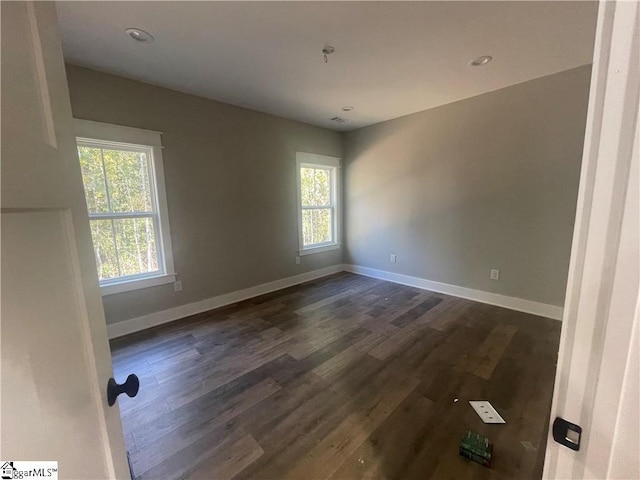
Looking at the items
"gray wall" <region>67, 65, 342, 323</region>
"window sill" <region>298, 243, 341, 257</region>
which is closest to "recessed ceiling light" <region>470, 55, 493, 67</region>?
"gray wall" <region>67, 65, 342, 323</region>

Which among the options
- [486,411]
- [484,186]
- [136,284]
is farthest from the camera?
[484,186]

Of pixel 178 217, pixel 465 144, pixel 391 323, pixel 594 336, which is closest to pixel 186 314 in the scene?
pixel 178 217

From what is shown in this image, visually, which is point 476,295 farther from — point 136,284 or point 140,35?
point 140,35

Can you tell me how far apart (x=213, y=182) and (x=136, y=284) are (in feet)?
4.67

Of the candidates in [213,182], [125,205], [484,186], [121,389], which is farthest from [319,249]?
[121,389]

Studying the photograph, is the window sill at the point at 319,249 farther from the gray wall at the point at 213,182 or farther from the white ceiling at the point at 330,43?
the white ceiling at the point at 330,43

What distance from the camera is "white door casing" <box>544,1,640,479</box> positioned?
385 mm

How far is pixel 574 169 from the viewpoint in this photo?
2658 millimetres

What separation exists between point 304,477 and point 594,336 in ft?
4.72

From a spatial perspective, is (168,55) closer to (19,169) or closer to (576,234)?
(19,169)

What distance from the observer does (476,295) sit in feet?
11.4

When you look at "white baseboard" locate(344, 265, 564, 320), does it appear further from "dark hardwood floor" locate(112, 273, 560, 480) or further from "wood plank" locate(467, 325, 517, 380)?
"wood plank" locate(467, 325, 517, 380)

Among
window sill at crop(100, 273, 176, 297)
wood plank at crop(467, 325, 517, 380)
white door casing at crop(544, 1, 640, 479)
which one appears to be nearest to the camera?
white door casing at crop(544, 1, 640, 479)

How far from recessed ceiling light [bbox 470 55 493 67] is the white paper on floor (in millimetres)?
2764
